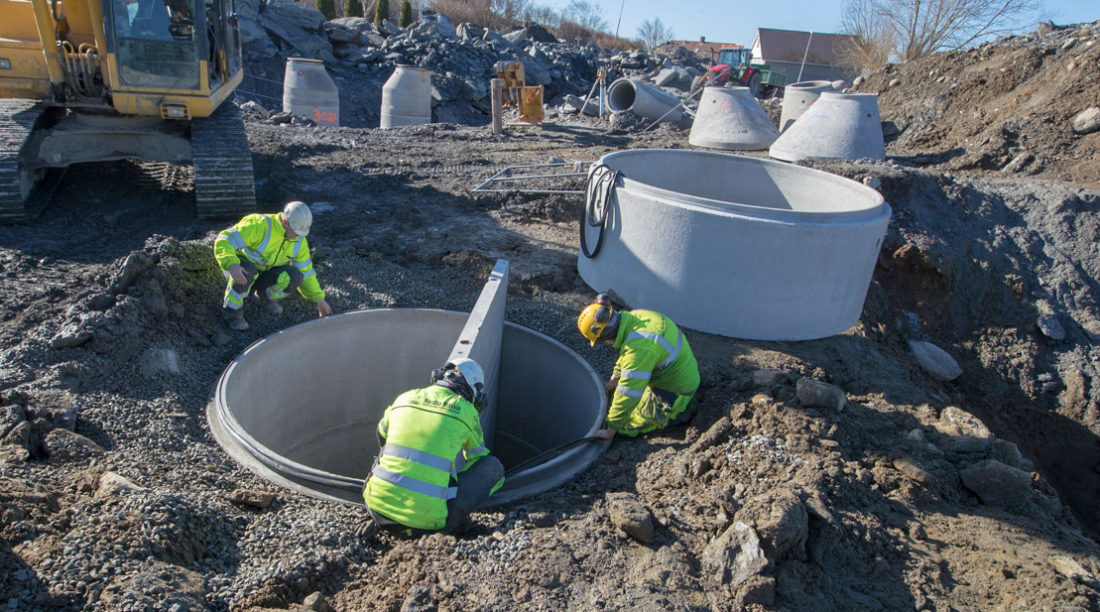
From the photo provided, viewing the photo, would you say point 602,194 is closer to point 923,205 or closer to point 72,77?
point 923,205

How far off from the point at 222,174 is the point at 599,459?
547cm

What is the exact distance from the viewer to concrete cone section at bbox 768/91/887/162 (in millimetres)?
10789

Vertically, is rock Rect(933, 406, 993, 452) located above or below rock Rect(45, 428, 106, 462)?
above

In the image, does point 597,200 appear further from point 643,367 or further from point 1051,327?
point 1051,327

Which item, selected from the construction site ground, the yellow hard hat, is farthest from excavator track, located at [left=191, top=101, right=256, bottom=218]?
the yellow hard hat

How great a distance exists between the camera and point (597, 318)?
4.58 m

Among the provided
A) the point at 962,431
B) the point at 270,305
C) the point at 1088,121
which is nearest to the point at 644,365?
the point at 962,431

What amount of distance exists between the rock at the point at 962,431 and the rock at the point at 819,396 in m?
0.73

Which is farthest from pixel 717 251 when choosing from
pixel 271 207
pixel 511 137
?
pixel 511 137

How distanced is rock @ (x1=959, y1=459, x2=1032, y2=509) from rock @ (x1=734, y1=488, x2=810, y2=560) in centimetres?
130

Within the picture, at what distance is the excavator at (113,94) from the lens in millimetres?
7133

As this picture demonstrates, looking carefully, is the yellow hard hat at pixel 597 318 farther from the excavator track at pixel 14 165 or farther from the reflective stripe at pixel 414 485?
the excavator track at pixel 14 165

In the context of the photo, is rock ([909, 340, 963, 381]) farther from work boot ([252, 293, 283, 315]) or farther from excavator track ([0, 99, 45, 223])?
excavator track ([0, 99, 45, 223])

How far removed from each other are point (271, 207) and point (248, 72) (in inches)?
742
